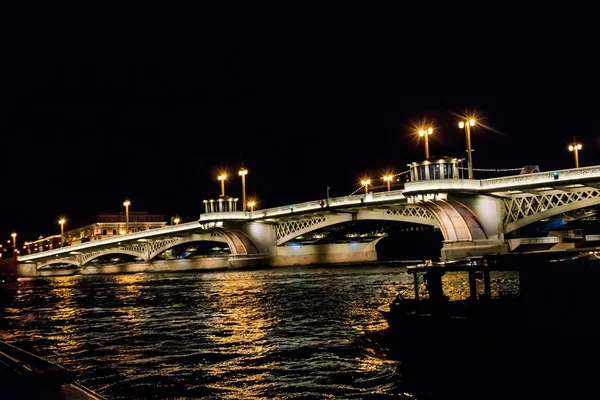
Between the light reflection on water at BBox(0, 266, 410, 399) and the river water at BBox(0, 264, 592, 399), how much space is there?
0.10 ft

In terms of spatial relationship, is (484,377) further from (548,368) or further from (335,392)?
(335,392)

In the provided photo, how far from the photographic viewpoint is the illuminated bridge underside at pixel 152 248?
83000 millimetres

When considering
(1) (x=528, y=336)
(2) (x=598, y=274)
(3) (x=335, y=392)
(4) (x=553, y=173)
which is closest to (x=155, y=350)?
(3) (x=335, y=392)

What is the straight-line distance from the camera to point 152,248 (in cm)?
9712

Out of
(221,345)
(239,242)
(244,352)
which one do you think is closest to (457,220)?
(239,242)

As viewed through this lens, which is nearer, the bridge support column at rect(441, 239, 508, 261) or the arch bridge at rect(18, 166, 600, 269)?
the arch bridge at rect(18, 166, 600, 269)

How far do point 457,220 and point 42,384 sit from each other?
51.2 m

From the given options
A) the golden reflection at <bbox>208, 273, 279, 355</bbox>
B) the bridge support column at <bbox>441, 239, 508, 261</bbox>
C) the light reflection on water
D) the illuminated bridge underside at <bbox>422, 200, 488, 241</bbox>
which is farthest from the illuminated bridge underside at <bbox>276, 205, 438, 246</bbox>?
the golden reflection at <bbox>208, 273, 279, 355</bbox>

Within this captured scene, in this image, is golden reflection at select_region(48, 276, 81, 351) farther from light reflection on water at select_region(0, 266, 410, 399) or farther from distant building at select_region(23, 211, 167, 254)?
distant building at select_region(23, 211, 167, 254)

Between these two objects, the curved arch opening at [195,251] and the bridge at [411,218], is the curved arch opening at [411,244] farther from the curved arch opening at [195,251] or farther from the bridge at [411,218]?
the curved arch opening at [195,251]

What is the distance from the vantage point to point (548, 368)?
11.7 metres

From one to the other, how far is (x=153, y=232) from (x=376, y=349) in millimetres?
75019

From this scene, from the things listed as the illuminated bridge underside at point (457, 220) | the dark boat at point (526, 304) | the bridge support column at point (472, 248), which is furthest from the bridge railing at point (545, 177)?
the dark boat at point (526, 304)

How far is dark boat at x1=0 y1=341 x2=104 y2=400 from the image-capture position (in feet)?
18.5
